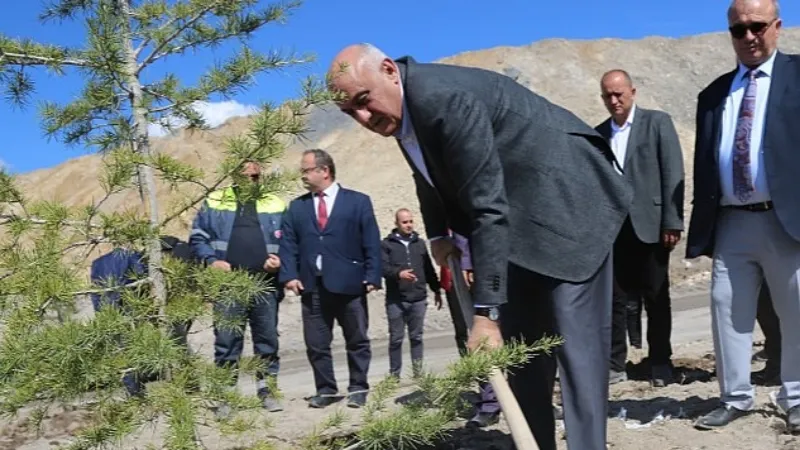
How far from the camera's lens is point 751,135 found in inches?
162

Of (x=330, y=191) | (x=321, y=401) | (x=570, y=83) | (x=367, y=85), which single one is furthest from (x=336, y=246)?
(x=570, y=83)

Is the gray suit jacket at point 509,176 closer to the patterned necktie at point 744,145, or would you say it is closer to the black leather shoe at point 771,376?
the patterned necktie at point 744,145

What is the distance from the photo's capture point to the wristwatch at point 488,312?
304 centimetres

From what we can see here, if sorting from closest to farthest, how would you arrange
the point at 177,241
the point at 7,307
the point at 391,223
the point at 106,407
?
1. the point at 7,307
2. the point at 106,407
3. the point at 177,241
4. the point at 391,223

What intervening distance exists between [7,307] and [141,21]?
39.7 inches

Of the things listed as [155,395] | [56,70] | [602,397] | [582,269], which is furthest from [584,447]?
[56,70]

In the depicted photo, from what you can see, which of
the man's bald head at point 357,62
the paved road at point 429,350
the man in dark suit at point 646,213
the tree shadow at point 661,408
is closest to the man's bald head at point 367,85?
the man's bald head at point 357,62

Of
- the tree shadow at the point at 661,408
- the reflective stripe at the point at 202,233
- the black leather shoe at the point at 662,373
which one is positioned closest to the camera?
the tree shadow at the point at 661,408

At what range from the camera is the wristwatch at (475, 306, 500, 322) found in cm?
304

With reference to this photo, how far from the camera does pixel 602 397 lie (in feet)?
11.2

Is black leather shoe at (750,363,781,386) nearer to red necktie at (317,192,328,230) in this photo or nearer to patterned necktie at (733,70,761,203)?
patterned necktie at (733,70,761,203)

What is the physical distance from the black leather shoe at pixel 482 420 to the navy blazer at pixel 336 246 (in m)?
1.79

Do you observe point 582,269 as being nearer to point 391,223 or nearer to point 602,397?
point 602,397

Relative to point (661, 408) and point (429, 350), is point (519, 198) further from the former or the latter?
point (429, 350)
